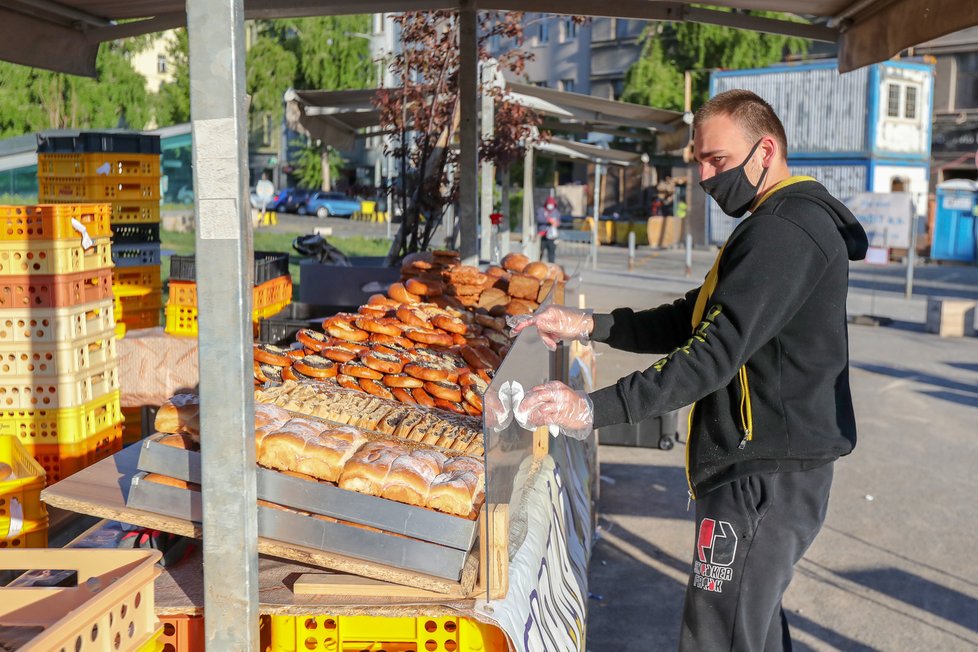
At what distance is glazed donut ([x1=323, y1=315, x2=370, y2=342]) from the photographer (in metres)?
5.28

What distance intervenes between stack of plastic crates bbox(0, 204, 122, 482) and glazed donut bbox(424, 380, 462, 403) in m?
1.84

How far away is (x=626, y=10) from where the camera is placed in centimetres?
731

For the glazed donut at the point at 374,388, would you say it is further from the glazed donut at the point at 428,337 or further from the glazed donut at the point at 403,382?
the glazed donut at the point at 428,337

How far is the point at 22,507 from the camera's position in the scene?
404 centimetres

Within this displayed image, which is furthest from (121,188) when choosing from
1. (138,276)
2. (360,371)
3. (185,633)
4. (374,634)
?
(374,634)

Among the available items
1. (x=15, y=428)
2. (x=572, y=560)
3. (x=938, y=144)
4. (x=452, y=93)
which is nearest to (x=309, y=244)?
(x=452, y=93)

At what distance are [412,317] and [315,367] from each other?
0.90 metres

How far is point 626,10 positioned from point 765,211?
4.54 m

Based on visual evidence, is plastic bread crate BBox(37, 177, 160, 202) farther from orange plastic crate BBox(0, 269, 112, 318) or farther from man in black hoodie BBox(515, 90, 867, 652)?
man in black hoodie BBox(515, 90, 867, 652)

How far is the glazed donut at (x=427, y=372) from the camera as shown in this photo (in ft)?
15.2

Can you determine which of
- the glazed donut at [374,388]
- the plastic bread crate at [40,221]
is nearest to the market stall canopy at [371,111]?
the plastic bread crate at [40,221]

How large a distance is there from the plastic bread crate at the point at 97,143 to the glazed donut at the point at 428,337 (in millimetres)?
3715

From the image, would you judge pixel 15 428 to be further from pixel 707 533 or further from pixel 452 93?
pixel 452 93

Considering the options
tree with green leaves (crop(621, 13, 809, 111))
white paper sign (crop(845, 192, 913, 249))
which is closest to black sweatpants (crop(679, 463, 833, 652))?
white paper sign (crop(845, 192, 913, 249))
